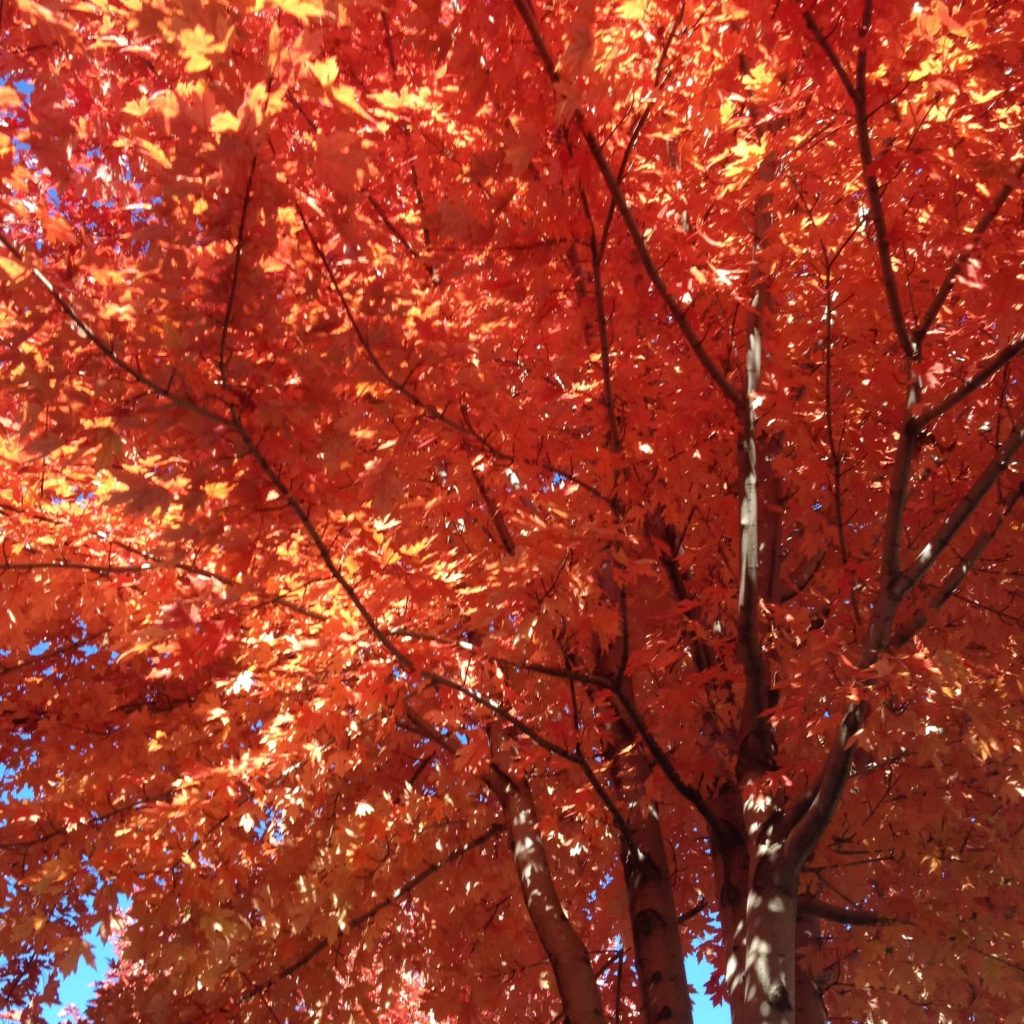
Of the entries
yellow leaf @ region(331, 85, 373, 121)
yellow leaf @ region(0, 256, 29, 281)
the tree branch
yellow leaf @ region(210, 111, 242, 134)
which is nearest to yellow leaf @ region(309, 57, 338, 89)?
yellow leaf @ region(331, 85, 373, 121)

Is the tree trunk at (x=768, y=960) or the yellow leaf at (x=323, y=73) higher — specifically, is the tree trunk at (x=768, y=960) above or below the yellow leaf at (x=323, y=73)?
below

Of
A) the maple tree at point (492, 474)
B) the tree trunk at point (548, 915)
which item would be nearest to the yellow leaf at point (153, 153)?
the maple tree at point (492, 474)

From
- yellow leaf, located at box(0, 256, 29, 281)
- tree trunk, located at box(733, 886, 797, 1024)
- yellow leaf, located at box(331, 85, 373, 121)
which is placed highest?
yellow leaf, located at box(331, 85, 373, 121)

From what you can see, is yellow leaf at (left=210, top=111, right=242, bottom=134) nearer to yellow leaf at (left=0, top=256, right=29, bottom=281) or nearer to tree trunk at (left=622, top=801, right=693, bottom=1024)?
yellow leaf at (left=0, top=256, right=29, bottom=281)

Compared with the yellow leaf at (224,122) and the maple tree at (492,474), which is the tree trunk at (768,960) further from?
the yellow leaf at (224,122)

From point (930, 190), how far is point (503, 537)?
6.61 ft

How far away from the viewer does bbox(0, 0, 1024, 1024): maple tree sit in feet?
8.01

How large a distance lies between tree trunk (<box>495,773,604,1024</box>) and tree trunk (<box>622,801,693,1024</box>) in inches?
8.6

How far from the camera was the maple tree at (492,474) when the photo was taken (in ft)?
8.01

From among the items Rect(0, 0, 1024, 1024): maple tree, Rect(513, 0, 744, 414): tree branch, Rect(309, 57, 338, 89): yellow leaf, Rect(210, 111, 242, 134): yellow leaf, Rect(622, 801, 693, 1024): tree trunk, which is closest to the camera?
Rect(210, 111, 242, 134): yellow leaf

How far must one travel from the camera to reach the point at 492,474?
10.5 feet

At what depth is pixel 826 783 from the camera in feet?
9.57

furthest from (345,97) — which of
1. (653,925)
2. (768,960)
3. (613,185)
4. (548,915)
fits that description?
(653,925)

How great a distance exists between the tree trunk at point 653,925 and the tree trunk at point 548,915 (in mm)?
217
